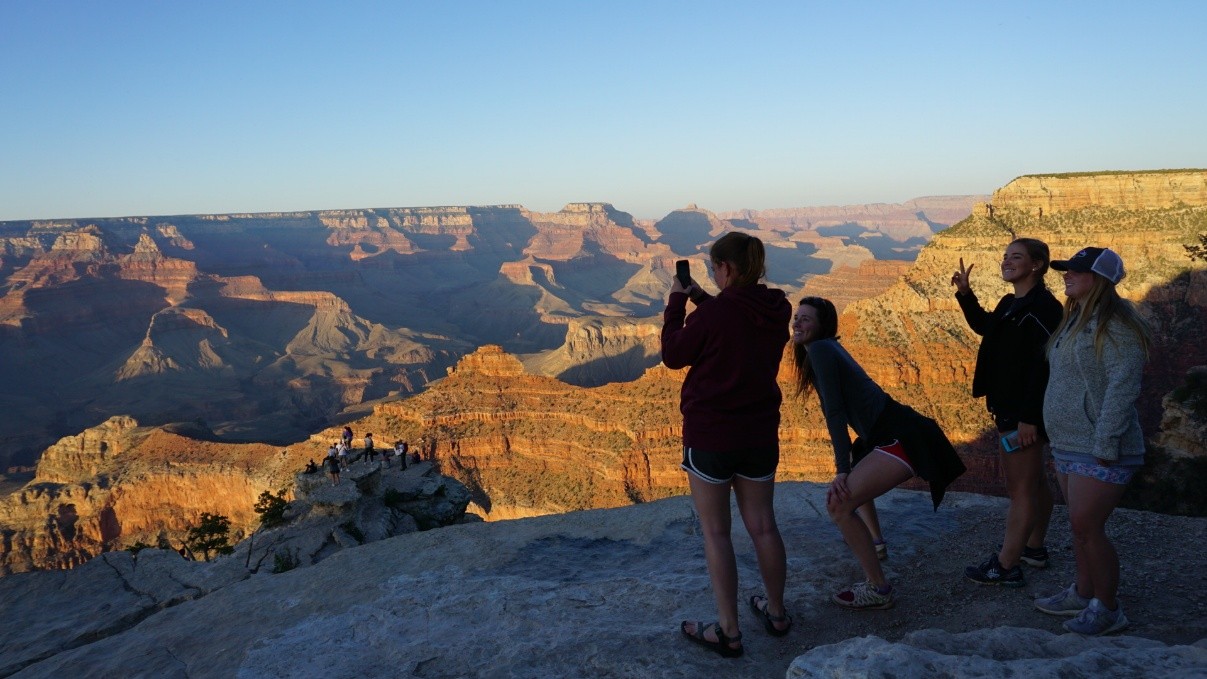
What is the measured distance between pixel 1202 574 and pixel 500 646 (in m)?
4.80

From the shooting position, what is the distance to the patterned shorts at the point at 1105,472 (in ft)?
12.7

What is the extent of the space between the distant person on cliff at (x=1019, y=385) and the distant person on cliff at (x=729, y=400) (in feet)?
5.38

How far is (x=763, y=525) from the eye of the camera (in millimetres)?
4094

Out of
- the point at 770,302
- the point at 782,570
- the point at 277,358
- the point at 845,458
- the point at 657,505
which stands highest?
the point at 770,302

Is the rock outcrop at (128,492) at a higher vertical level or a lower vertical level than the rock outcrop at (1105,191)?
lower

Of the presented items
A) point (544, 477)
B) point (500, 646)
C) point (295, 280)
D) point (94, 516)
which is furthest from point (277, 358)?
point (500, 646)

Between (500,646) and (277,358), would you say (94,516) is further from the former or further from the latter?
(277,358)

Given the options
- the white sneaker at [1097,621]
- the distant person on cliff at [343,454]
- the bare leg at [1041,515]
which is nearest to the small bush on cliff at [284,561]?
the distant person on cliff at [343,454]

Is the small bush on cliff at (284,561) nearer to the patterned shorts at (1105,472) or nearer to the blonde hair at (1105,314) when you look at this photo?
the patterned shorts at (1105,472)

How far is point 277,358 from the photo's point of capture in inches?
4390

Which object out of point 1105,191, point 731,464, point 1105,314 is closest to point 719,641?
point 731,464

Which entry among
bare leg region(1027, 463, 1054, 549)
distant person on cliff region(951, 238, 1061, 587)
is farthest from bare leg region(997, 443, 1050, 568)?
bare leg region(1027, 463, 1054, 549)

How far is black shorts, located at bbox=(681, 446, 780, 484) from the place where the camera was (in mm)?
3934

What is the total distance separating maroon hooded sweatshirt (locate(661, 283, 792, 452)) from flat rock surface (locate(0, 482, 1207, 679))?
1.21 metres
